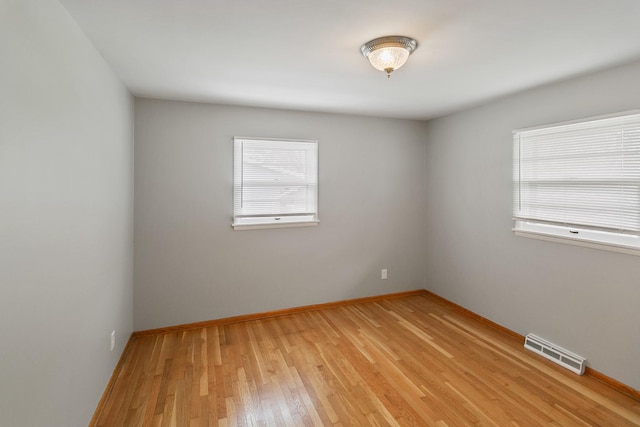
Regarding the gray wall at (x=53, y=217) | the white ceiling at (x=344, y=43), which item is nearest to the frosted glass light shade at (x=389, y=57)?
the white ceiling at (x=344, y=43)

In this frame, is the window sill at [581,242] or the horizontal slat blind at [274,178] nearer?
the window sill at [581,242]

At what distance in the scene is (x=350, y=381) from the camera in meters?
2.49

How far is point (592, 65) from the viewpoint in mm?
2363

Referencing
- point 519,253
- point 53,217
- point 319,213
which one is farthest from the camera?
point 319,213

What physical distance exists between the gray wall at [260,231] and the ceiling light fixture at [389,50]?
185cm

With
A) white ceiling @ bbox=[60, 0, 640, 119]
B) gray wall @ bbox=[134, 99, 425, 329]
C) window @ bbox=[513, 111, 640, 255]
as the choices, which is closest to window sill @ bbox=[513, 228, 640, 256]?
window @ bbox=[513, 111, 640, 255]

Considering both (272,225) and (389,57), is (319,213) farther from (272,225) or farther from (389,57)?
(389,57)

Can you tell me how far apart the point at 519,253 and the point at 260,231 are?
270 cm

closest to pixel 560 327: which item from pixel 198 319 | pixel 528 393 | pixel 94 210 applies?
pixel 528 393

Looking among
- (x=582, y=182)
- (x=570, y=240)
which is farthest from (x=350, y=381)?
(x=582, y=182)

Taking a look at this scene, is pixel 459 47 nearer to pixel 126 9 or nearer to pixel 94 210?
pixel 126 9

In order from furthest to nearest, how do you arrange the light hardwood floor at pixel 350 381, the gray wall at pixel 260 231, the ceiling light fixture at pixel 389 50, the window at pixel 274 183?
the window at pixel 274 183 < the gray wall at pixel 260 231 < the light hardwood floor at pixel 350 381 < the ceiling light fixture at pixel 389 50

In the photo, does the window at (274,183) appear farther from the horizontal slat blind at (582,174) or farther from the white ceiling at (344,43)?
the horizontal slat blind at (582,174)

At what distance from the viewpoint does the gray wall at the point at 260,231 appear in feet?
10.7
